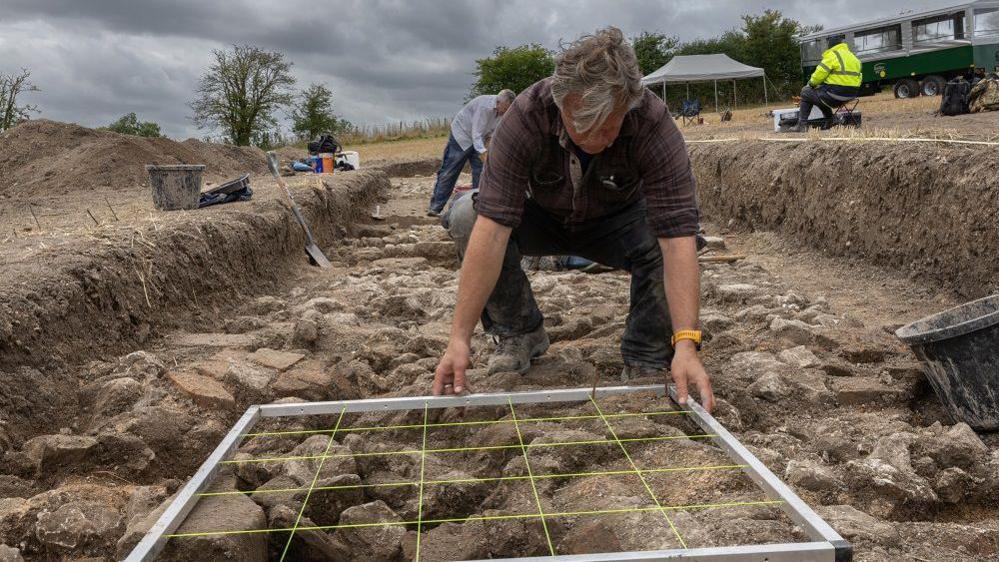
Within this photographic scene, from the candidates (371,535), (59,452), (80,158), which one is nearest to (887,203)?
(371,535)

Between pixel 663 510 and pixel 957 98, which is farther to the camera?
pixel 957 98

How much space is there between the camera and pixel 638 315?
132 inches

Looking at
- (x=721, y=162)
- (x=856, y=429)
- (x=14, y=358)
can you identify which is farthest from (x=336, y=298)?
(x=721, y=162)

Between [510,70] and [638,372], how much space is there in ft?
158

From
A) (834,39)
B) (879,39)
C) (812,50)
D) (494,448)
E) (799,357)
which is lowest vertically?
(799,357)

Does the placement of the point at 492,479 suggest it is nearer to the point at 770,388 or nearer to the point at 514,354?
the point at 514,354

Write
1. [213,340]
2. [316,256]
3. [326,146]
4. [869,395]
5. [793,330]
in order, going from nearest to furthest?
[869,395]
[793,330]
[213,340]
[316,256]
[326,146]

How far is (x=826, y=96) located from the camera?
12.2 metres

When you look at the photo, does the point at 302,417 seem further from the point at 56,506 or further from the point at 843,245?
the point at 843,245

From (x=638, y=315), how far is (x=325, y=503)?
5.02 ft

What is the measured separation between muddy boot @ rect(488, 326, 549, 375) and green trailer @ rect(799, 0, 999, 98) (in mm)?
19559

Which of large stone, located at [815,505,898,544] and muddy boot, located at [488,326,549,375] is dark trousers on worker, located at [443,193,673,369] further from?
large stone, located at [815,505,898,544]

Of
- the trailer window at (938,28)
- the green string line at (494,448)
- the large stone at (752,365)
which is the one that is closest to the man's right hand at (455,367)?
the green string line at (494,448)

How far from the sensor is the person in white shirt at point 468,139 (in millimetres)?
8711
